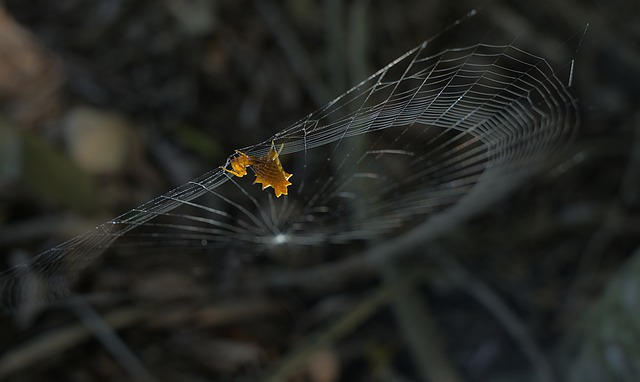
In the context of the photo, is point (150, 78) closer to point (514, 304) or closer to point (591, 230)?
point (514, 304)

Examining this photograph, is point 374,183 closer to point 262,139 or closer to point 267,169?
point 262,139

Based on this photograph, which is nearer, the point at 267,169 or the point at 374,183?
the point at 267,169

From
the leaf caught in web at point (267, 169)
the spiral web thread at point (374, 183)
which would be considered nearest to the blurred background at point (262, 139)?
the spiral web thread at point (374, 183)

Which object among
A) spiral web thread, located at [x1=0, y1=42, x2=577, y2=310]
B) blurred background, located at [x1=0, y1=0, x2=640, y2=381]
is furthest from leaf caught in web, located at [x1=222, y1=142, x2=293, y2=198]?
blurred background, located at [x1=0, y1=0, x2=640, y2=381]

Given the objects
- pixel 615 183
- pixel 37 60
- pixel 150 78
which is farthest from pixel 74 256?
pixel 615 183

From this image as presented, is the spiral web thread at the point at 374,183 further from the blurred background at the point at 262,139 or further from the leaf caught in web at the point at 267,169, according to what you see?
the leaf caught in web at the point at 267,169

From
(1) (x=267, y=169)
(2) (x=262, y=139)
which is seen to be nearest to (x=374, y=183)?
(2) (x=262, y=139)
